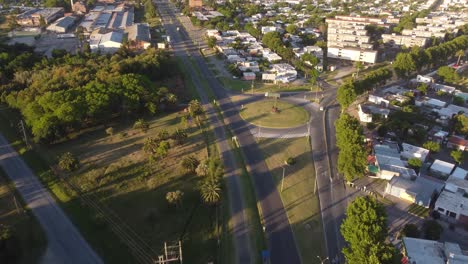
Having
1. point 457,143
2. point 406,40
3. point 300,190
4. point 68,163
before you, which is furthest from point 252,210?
point 406,40

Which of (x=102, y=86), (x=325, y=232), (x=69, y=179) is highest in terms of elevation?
(x=102, y=86)

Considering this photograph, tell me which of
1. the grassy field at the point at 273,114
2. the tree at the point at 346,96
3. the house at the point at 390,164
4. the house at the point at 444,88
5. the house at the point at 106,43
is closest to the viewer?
the house at the point at 390,164

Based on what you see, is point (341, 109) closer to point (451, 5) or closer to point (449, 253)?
point (449, 253)

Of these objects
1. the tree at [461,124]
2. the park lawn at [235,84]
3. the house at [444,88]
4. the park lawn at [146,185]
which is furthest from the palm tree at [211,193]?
the house at [444,88]

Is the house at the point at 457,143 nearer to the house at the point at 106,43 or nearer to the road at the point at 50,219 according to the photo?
the road at the point at 50,219

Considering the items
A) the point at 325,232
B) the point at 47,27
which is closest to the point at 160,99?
the point at 325,232

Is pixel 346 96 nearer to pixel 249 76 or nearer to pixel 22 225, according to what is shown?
pixel 249 76
